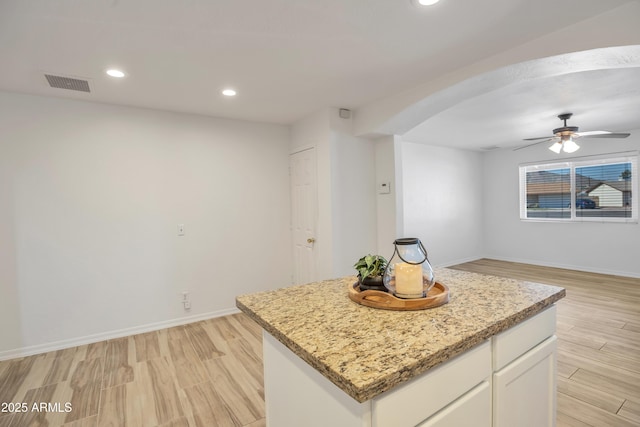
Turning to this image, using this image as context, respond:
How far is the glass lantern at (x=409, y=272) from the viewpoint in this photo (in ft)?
4.22

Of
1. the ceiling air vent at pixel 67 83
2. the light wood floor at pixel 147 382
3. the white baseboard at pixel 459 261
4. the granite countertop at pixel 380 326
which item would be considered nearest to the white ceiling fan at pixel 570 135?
the white baseboard at pixel 459 261

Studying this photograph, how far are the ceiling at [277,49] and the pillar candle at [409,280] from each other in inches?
55.5

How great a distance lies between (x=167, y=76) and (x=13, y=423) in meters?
2.60

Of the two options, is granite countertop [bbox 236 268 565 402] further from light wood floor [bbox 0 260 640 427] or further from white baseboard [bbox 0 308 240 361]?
white baseboard [bbox 0 308 240 361]

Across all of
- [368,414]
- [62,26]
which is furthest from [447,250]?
[62,26]

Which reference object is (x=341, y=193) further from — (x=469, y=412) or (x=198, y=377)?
(x=469, y=412)

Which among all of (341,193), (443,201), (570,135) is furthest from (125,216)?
(443,201)

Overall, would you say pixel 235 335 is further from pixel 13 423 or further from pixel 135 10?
pixel 135 10

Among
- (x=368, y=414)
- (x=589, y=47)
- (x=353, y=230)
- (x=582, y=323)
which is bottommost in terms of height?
(x=582, y=323)

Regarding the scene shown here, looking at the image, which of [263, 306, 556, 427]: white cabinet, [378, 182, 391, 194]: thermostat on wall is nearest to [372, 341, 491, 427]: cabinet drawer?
[263, 306, 556, 427]: white cabinet

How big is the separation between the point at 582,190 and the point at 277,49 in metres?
6.26

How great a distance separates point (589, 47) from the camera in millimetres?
1805

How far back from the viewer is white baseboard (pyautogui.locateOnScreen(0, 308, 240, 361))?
109 inches

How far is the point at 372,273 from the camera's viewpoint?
144 cm
